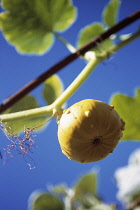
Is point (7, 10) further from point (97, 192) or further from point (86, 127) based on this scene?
point (97, 192)

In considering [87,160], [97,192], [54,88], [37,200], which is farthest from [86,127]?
[97,192]

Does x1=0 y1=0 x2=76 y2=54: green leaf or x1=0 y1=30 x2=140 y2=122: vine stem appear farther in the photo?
x1=0 y1=0 x2=76 y2=54: green leaf

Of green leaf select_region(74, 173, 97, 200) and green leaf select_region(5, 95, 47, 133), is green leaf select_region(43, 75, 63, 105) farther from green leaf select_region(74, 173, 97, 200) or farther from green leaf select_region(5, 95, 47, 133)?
green leaf select_region(74, 173, 97, 200)

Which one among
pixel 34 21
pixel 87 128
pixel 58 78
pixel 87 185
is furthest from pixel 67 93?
pixel 87 185

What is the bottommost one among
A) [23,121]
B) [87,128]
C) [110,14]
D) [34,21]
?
[87,128]

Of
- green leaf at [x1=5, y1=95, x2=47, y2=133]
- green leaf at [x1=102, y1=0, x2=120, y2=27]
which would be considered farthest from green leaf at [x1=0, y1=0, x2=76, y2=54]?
green leaf at [x1=5, y1=95, x2=47, y2=133]

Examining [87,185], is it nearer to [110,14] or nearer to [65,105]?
[65,105]
